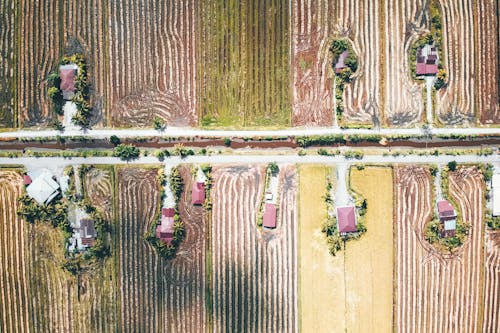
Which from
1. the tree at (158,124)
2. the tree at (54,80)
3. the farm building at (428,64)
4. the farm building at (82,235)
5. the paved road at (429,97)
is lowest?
the farm building at (82,235)

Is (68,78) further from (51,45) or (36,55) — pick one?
(36,55)

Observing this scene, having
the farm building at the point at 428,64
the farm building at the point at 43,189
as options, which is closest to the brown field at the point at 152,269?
the farm building at the point at 43,189

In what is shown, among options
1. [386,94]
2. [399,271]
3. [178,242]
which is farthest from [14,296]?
[386,94]

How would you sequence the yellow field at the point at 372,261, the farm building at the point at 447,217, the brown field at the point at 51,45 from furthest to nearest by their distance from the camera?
the brown field at the point at 51,45 < the yellow field at the point at 372,261 < the farm building at the point at 447,217

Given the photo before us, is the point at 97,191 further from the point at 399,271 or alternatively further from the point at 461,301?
the point at 461,301

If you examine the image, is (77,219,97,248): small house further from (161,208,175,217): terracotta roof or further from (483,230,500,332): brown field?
(483,230,500,332): brown field

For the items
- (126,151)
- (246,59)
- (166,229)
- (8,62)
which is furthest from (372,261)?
(8,62)

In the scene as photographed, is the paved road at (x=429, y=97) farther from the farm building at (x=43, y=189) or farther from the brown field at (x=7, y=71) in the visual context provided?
the brown field at (x=7, y=71)
